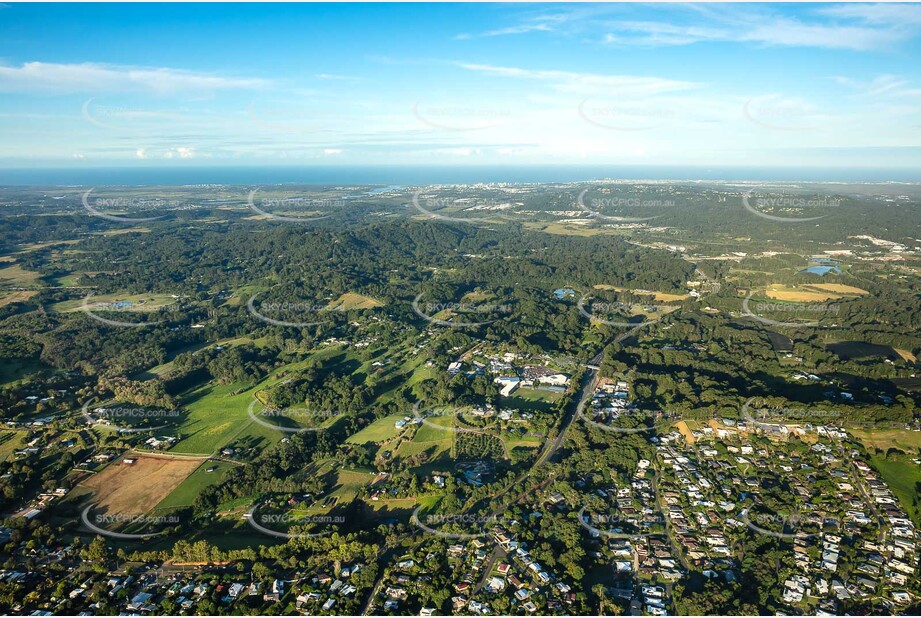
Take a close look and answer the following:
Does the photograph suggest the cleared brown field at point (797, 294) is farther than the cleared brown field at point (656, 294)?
No

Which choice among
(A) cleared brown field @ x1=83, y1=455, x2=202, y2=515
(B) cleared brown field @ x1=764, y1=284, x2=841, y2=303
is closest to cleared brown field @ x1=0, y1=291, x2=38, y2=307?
(A) cleared brown field @ x1=83, y1=455, x2=202, y2=515

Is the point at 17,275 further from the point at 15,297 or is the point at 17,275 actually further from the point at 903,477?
the point at 903,477

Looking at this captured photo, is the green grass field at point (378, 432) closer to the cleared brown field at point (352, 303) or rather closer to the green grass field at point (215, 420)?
the green grass field at point (215, 420)

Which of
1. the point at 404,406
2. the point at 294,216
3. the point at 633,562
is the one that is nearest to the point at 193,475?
the point at 404,406

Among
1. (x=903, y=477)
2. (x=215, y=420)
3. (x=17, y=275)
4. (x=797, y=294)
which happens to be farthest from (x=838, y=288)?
(x=17, y=275)

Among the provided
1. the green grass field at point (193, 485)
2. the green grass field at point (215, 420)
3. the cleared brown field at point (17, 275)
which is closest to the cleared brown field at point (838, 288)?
the green grass field at point (215, 420)

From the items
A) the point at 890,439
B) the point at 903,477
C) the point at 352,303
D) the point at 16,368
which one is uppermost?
the point at 352,303

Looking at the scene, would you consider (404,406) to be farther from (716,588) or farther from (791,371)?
(791,371)
